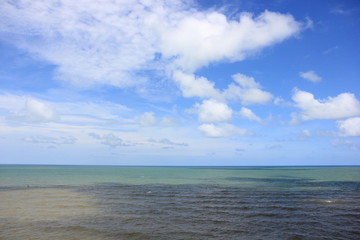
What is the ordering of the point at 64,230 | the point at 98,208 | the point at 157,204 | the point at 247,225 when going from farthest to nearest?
1. the point at 157,204
2. the point at 98,208
3. the point at 247,225
4. the point at 64,230

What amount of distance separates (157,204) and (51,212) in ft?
42.2

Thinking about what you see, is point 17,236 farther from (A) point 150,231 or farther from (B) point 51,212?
(A) point 150,231

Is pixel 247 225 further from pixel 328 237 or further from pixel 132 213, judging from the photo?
pixel 132 213

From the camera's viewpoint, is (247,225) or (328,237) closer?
(328,237)

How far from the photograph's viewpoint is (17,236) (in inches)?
825

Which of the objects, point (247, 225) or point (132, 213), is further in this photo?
point (132, 213)

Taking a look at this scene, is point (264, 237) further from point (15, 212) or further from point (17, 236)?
point (15, 212)

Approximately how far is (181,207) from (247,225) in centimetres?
1047

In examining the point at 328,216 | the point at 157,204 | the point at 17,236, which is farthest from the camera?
the point at 157,204

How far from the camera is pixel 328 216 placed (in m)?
27.8

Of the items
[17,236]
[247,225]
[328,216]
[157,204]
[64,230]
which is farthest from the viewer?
[157,204]

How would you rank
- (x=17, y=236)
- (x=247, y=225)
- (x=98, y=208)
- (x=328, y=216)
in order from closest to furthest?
1. (x=17, y=236)
2. (x=247, y=225)
3. (x=328, y=216)
4. (x=98, y=208)

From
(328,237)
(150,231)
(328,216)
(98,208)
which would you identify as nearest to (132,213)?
(98,208)

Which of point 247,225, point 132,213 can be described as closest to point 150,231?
point 132,213
